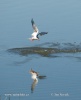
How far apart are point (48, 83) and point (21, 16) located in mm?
9854

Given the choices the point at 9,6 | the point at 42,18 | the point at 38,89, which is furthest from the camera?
the point at 9,6

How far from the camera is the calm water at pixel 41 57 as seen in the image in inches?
624

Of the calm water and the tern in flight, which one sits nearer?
the calm water

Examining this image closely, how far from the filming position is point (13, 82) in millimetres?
16703

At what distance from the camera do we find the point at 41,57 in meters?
19.6

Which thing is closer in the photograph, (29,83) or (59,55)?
(29,83)

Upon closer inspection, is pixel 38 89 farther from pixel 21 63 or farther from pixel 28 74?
pixel 21 63

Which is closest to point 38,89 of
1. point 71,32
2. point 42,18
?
point 71,32

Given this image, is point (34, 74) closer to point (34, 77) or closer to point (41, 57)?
point (34, 77)

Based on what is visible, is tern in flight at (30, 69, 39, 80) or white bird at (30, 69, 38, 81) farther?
tern in flight at (30, 69, 39, 80)

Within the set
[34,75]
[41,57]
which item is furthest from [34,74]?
[41,57]

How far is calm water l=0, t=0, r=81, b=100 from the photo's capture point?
15844 mm

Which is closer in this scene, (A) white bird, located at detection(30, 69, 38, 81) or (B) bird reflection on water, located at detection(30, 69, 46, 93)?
(B) bird reflection on water, located at detection(30, 69, 46, 93)

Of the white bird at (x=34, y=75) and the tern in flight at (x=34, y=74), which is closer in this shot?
the white bird at (x=34, y=75)
